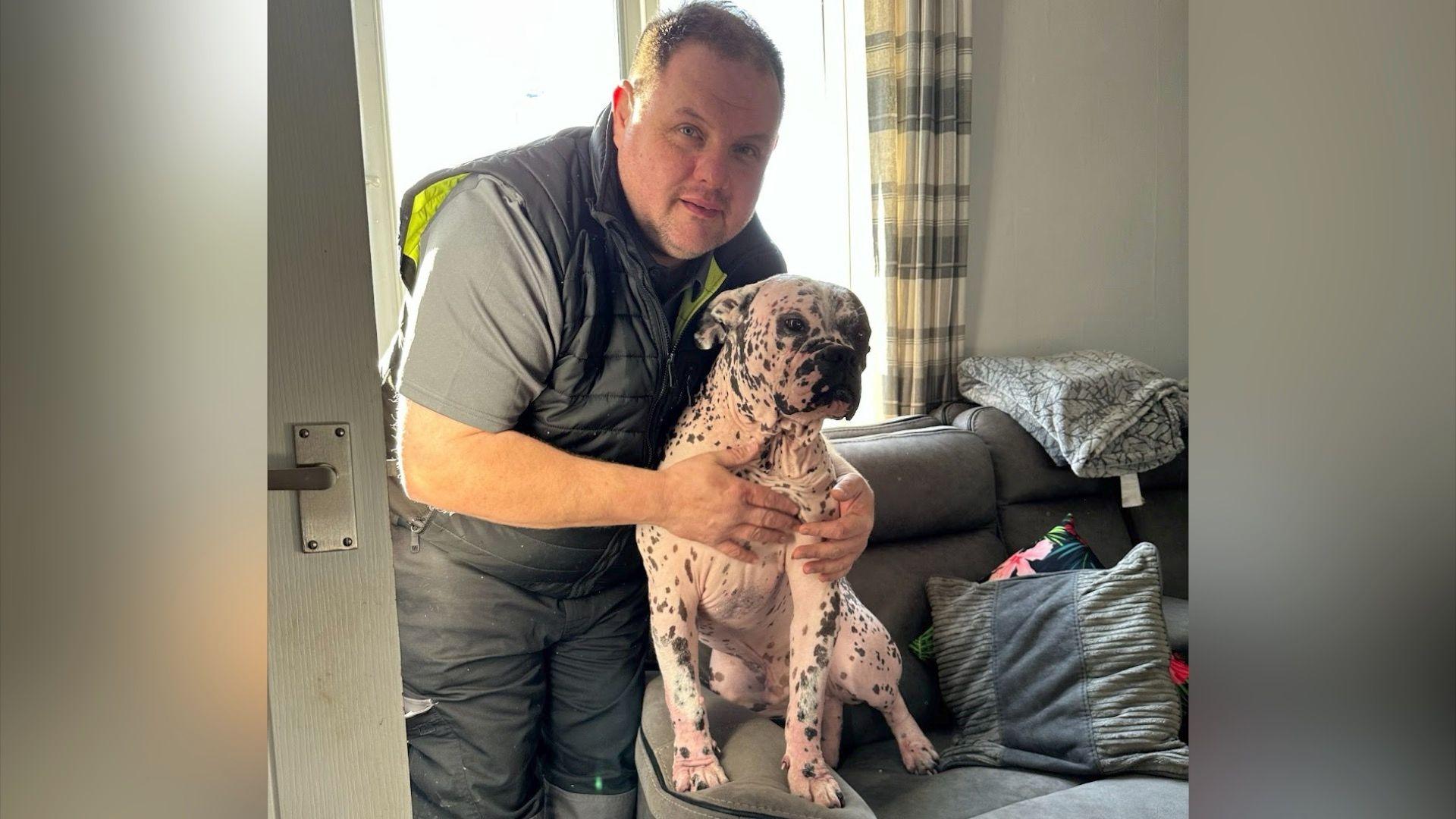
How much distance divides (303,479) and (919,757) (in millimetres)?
625

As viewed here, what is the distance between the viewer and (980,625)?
958 millimetres

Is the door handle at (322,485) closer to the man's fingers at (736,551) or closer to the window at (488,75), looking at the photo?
the window at (488,75)

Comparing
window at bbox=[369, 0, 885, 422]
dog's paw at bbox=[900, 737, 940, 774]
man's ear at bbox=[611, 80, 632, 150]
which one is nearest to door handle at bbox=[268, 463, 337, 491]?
window at bbox=[369, 0, 885, 422]

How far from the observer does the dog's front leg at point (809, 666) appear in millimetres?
914

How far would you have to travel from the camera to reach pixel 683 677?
0.91 m

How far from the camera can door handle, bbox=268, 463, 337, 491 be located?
33.9 inches

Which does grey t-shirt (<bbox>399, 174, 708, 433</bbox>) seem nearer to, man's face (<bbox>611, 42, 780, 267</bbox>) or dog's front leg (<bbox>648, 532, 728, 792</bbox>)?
man's face (<bbox>611, 42, 780, 267</bbox>)

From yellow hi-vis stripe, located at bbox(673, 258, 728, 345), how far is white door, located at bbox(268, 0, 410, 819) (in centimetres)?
27

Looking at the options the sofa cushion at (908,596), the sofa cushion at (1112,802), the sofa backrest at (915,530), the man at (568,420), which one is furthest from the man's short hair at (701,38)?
the sofa cushion at (1112,802)

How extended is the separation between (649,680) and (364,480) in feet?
1.04
